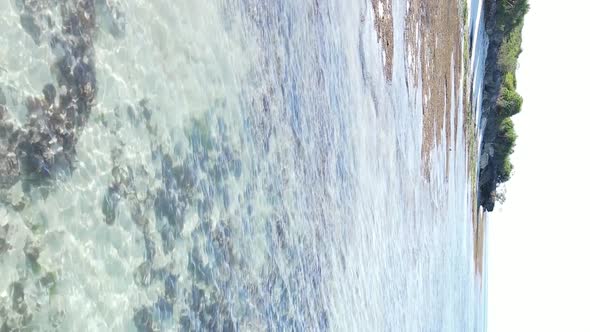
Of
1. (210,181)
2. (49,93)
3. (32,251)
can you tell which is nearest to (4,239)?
(32,251)

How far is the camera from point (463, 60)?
19844 mm

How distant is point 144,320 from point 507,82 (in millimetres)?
21834

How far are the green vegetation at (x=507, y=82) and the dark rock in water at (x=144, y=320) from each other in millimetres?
20099

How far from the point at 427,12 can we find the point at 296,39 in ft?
24.9

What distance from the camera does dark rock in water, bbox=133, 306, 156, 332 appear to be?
480 centimetres

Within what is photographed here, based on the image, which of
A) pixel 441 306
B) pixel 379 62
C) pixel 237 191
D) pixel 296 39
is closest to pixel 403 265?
pixel 379 62

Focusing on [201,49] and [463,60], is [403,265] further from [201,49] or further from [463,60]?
[463,60]

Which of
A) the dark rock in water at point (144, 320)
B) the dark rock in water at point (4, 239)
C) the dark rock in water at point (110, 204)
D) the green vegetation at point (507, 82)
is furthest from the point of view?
the green vegetation at point (507, 82)

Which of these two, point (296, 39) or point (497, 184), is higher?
point (296, 39)

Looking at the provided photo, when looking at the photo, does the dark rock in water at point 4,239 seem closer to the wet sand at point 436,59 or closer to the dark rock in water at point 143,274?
the dark rock in water at point 143,274

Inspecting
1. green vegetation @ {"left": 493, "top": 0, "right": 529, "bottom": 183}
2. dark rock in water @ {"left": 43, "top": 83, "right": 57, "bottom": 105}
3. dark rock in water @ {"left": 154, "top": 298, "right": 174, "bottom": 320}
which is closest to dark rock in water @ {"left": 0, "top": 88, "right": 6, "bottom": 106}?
dark rock in water @ {"left": 43, "top": 83, "right": 57, "bottom": 105}

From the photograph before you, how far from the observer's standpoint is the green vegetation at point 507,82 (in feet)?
76.2

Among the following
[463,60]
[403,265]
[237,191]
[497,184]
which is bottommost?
[497,184]

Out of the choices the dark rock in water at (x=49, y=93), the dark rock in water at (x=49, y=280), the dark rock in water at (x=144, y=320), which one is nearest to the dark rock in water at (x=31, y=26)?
the dark rock in water at (x=49, y=93)
